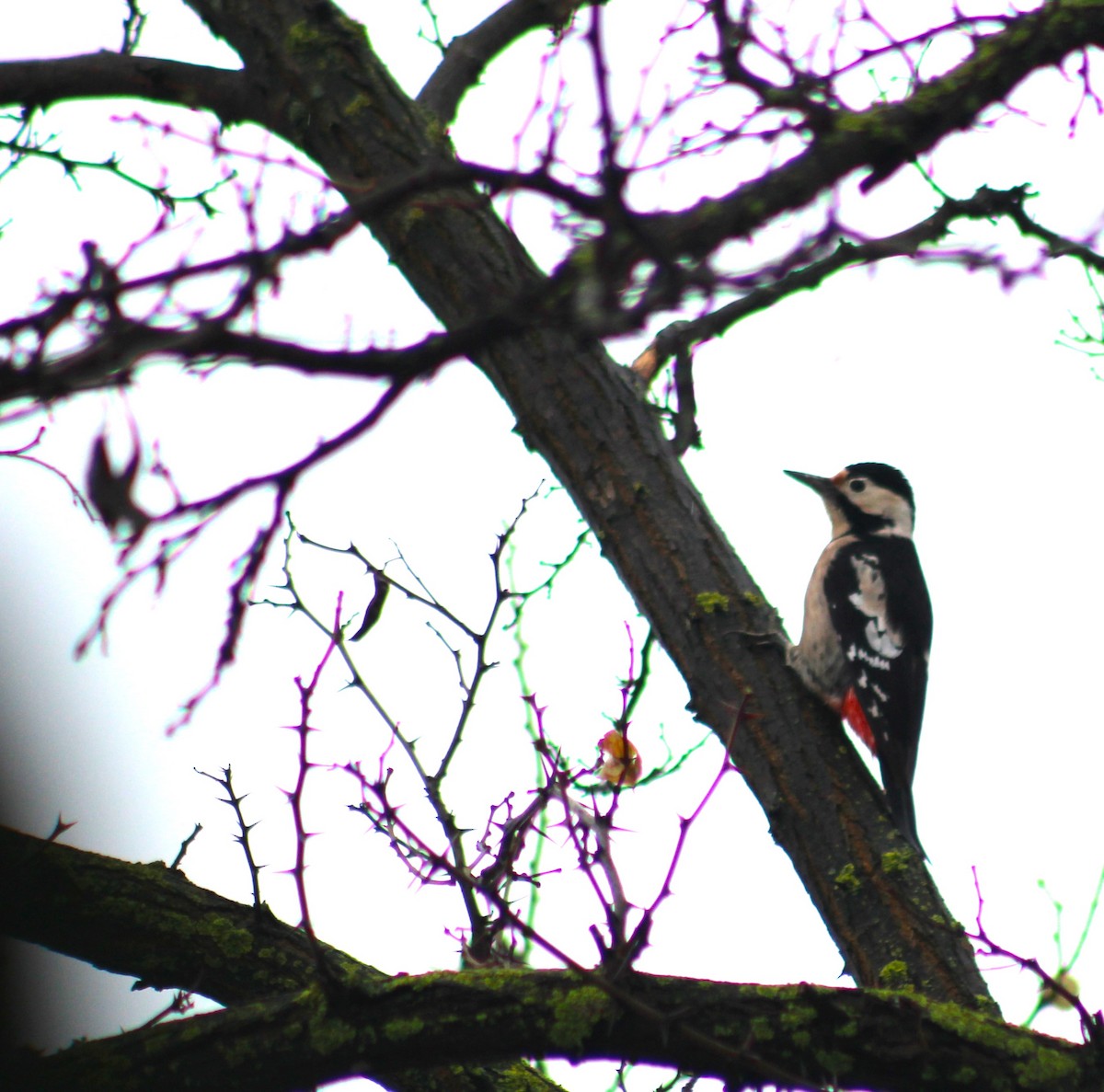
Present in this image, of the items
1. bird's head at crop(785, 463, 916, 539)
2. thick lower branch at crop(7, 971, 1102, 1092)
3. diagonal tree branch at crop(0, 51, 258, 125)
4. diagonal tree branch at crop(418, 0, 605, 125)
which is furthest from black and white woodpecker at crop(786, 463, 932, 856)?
diagonal tree branch at crop(0, 51, 258, 125)

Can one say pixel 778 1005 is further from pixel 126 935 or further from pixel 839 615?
pixel 839 615

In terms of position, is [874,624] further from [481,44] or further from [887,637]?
[481,44]

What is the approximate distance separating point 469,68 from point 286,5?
662 mm

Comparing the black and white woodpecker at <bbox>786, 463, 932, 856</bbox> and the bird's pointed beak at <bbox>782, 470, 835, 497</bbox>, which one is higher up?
the bird's pointed beak at <bbox>782, 470, 835, 497</bbox>

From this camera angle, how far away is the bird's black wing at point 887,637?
4.46m

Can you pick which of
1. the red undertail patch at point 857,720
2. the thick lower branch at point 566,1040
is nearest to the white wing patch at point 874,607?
the red undertail patch at point 857,720

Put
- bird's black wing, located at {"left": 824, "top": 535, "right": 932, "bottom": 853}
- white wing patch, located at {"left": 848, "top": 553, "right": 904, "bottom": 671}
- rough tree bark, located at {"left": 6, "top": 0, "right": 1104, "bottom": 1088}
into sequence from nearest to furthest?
rough tree bark, located at {"left": 6, "top": 0, "right": 1104, "bottom": 1088} < bird's black wing, located at {"left": 824, "top": 535, "right": 932, "bottom": 853} < white wing patch, located at {"left": 848, "top": 553, "right": 904, "bottom": 671}

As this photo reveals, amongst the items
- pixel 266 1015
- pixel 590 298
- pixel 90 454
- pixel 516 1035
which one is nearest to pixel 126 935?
pixel 266 1015

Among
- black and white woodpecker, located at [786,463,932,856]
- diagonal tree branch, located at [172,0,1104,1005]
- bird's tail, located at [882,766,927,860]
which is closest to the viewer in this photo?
diagonal tree branch, located at [172,0,1104,1005]

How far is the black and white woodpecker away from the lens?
3896 millimetres

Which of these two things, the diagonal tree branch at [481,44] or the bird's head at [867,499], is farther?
the bird's head at [867,499]

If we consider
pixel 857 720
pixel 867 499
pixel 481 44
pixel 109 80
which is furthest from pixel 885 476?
pixel 109 80

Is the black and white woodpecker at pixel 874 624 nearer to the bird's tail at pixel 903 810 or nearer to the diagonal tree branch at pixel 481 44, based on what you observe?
the bird's tail at pixel 903 810

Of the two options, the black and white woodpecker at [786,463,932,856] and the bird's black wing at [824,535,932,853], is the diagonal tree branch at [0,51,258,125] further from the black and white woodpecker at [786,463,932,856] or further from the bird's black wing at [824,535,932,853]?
the bird's black wing at [824,535,932,853]
